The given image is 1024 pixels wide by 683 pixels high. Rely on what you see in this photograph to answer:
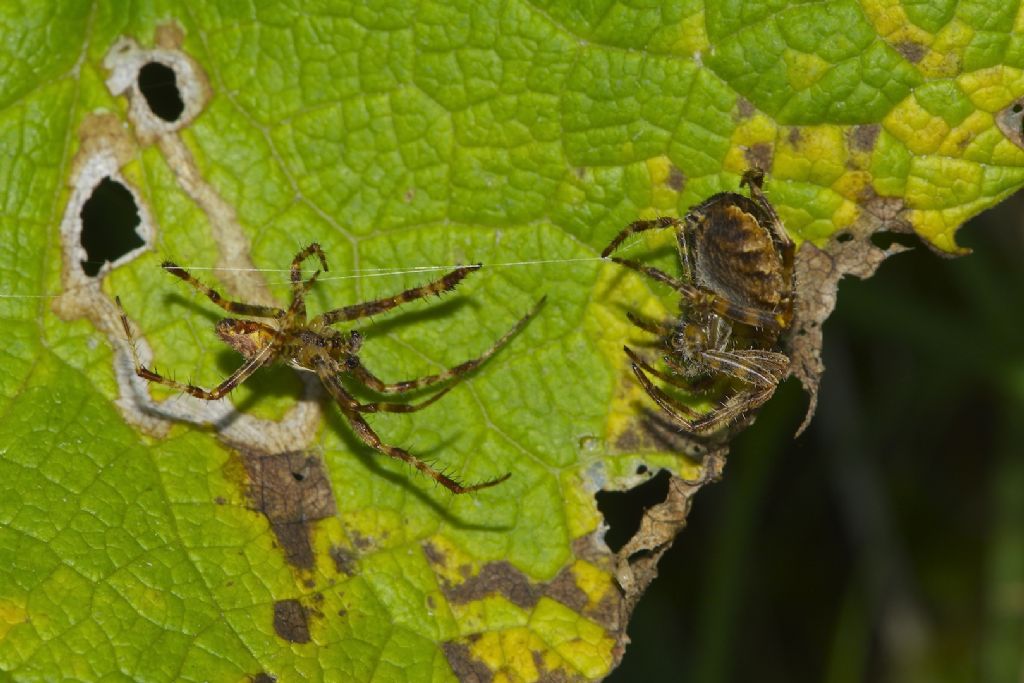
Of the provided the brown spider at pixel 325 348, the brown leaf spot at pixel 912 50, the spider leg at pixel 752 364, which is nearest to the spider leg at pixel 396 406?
the brown spider at pixel 325 348

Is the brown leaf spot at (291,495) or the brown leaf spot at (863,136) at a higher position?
the brown leaf spot at (863,136)

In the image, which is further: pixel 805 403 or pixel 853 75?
pixel 805 403

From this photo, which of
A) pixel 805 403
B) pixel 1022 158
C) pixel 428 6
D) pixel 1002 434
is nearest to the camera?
pixel 1022 158

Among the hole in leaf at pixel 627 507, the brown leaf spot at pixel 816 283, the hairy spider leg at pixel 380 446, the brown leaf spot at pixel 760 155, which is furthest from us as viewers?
the hole in leaf at pixel 627 507

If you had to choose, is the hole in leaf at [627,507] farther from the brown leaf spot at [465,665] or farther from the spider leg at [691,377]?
the brown leaf spot at [465,665]

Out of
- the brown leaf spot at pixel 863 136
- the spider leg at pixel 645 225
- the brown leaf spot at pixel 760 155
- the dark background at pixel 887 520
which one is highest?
the brown leaf spot at pixel 863 136

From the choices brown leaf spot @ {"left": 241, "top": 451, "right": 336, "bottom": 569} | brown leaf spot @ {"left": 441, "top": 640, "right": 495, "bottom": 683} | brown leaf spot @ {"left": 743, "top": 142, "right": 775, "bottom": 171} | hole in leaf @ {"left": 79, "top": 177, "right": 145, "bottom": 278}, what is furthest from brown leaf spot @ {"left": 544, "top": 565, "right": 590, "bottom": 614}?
hole in leaf @ {"left": 79, "top": 177, "right": 145, "bottom": 278}

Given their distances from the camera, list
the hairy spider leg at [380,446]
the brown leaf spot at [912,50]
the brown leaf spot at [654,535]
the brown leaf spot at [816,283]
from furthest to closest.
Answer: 1. the hairy spider leg at [380,446]
2. the brown leaf spot at [654,535]
3. the brown leaf spot at [816,283]
4. the brown leaf spot at [912,50]

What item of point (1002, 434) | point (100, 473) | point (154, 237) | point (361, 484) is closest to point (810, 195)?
point (361, 484)

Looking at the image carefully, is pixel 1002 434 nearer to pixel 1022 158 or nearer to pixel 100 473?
pixel 1022 158
